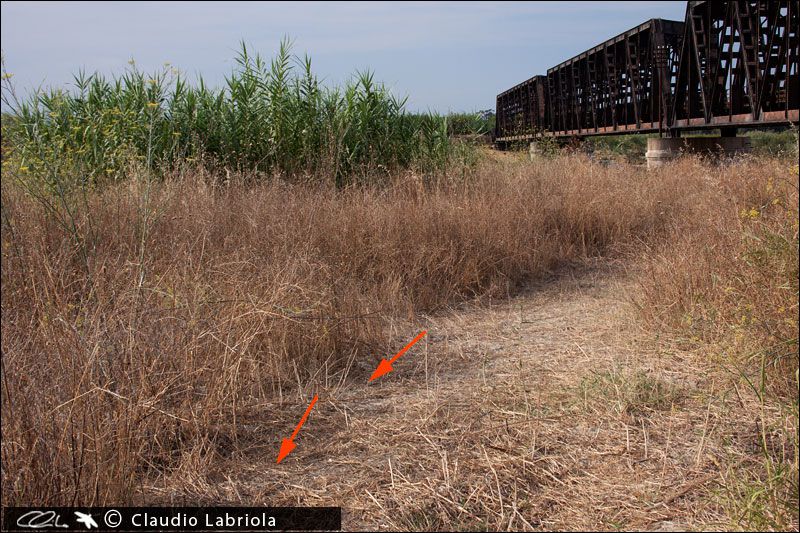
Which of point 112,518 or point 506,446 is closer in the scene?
point 112,518

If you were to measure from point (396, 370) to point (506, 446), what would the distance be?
55.5 inches

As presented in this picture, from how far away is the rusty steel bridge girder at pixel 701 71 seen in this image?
12.4 meters

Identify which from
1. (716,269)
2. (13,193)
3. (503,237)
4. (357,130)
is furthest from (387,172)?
(716,269)

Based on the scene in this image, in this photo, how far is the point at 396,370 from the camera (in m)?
4.48

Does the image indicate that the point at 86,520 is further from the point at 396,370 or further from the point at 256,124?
the point at 256,124

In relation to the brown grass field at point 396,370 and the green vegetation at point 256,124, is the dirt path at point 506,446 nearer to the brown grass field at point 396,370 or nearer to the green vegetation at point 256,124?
the brown grass field at point 396,370

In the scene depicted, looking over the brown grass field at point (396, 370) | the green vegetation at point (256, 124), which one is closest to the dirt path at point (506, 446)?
the brown grass field at point (396, 370)

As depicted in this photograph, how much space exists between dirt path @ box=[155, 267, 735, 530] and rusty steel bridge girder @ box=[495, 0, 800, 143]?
7921mm

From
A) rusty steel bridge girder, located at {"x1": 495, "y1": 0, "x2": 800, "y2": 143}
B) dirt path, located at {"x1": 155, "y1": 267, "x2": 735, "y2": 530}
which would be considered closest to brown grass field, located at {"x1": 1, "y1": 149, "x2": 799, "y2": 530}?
dirt path, located at {"x1": 155, "y1": 267, "x2": 735, "y2": 530}

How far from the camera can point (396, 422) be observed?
3.59m

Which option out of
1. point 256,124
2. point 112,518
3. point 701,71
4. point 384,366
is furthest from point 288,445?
point 701,71

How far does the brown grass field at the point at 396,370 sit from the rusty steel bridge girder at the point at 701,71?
22.2 feet

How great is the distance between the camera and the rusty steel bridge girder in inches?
489

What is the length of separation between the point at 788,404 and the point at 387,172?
6.89m
